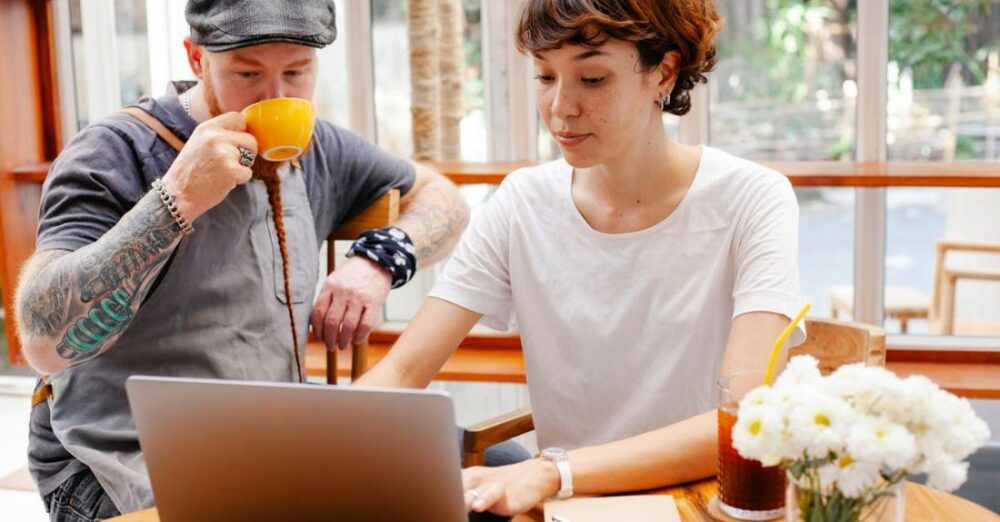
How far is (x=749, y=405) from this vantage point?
0.97m

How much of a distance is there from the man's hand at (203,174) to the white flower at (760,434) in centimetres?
86

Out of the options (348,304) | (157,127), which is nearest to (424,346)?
(348,304)

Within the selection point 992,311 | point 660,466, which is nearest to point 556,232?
point 660,466

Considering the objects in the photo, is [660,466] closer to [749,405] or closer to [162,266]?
[749,405]

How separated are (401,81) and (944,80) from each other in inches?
66.7

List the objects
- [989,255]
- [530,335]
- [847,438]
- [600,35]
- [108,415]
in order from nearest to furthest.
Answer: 1. [847,438]
2. [600,35]
3. [108,415]
4. [530,335]
5. [989,255]

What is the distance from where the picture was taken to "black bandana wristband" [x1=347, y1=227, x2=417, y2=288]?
6.01 feet

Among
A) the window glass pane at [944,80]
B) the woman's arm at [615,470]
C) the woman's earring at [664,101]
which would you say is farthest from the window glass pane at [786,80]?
the woman's arm at [615,470]

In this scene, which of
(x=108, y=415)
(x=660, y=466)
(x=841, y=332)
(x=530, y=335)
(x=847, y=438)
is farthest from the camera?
(x=841, y=332)

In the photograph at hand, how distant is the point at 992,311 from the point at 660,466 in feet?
7.70

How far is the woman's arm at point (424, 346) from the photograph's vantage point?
5.50ft

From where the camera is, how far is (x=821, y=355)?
1.98 metres

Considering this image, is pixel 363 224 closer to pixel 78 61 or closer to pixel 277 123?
pixel 277 123

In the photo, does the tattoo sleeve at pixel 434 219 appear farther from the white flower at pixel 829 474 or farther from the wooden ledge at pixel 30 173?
the wooden ledge at pixel 30 173
